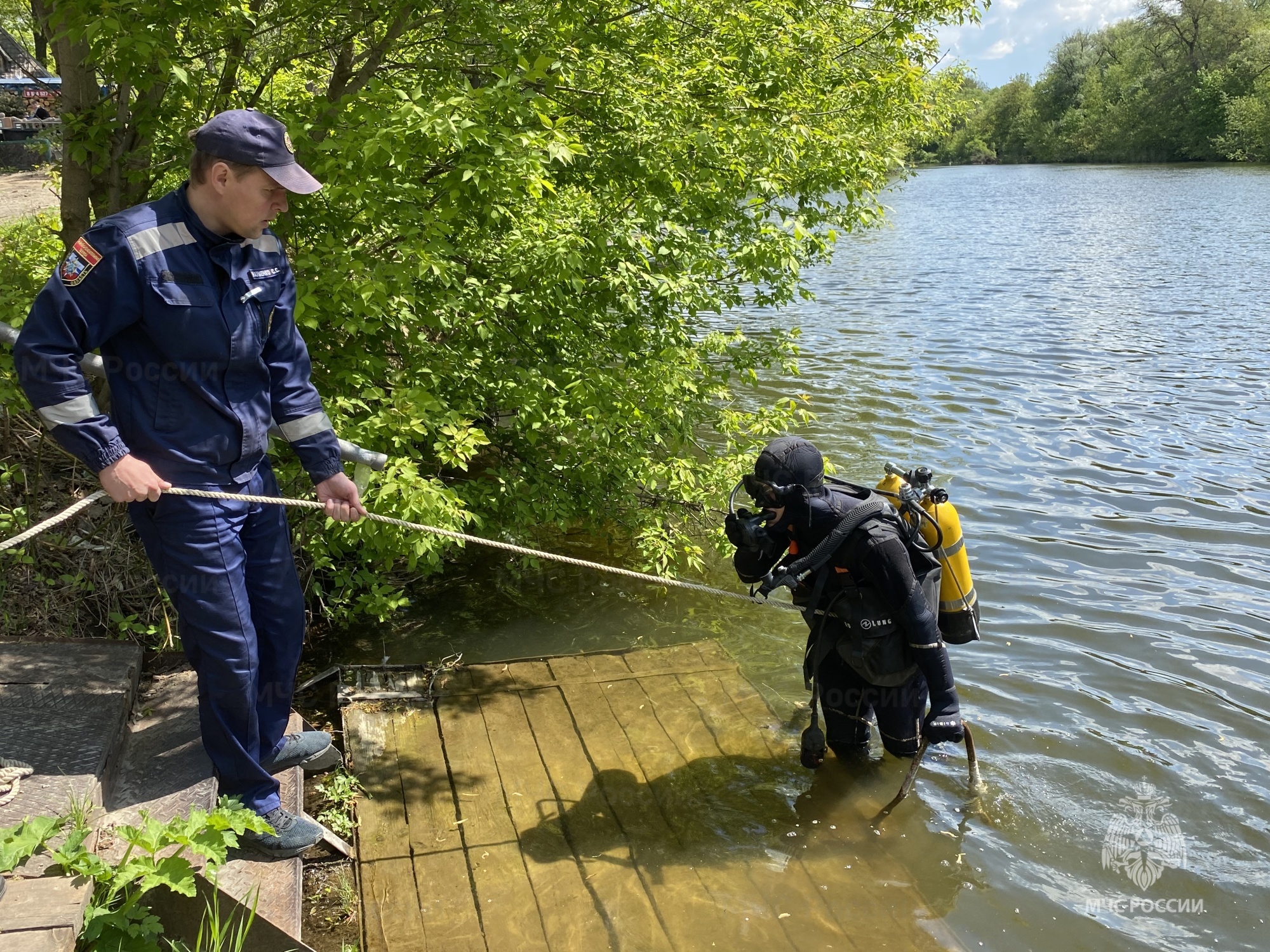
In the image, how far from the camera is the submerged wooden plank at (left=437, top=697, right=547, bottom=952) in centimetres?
351

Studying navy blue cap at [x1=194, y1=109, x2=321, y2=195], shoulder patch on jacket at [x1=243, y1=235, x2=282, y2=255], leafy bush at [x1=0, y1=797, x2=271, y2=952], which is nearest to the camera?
leafy bush at [x1=0, y1=797, x2=271, y2=952]

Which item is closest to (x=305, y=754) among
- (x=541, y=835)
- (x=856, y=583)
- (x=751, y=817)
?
(x=541, y=835)

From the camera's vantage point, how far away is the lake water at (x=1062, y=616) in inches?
161

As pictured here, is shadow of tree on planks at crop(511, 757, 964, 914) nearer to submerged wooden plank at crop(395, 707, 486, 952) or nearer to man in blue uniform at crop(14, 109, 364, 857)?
submerged wooden plank at crop(395, 707, 486, 952)

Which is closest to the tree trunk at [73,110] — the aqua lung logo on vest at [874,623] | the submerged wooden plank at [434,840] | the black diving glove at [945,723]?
the submerged wooden plank at [434,840]

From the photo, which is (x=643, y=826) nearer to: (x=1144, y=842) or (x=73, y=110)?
(x=1144, y=842)

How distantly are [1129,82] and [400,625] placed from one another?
2889 inches

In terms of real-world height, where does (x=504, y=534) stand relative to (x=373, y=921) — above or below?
above

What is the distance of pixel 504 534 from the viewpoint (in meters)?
5.73

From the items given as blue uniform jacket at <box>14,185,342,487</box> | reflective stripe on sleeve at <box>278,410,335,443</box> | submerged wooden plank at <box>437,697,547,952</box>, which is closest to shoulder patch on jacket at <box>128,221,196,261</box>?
blue uniform jacket at <box>14,185,342,487</box>

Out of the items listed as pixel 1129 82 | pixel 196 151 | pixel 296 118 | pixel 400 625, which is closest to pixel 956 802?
pixel 400 625

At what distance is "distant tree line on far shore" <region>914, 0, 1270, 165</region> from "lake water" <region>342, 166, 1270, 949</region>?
156 feet

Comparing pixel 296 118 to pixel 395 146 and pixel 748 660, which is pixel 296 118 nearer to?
pixel 395 146

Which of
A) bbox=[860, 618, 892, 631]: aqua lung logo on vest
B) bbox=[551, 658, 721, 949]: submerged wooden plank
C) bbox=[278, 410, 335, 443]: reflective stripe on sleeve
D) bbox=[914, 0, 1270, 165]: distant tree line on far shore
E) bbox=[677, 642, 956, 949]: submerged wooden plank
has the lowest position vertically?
bbox=[677, 642, 956, 949]: submerged wooden plank
